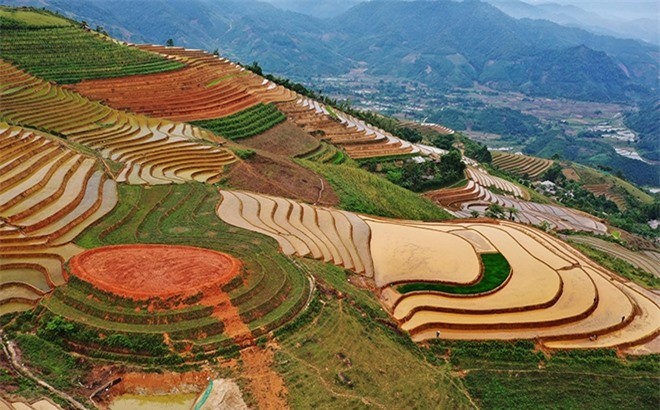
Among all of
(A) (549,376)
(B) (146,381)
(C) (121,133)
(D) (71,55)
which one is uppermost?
(D) (71,55)

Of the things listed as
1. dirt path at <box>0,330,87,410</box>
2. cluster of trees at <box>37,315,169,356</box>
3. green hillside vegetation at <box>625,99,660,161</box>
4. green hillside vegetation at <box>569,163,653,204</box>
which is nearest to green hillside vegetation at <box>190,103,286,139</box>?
cluster of trees at <box>37,315,169,356</box>

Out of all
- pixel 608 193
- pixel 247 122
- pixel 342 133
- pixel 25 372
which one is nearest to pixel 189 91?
pixel 247 122

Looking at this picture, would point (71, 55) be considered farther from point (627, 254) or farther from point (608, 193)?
point (608, 193)

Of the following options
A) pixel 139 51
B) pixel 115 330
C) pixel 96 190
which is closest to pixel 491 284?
pixel 115 330

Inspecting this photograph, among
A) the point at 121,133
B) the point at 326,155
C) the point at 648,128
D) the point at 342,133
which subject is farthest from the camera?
the point at 648,128

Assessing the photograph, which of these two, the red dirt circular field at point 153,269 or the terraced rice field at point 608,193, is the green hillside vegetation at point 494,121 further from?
the red dirt circular field at point 153,269

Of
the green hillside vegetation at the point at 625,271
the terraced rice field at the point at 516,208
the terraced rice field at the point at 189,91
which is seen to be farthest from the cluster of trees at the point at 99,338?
the terraced rice field at the point at 516,208

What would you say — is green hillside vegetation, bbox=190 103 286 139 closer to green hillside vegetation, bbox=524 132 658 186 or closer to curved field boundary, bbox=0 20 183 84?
curved field boundary, bbox=0 20 183 84
